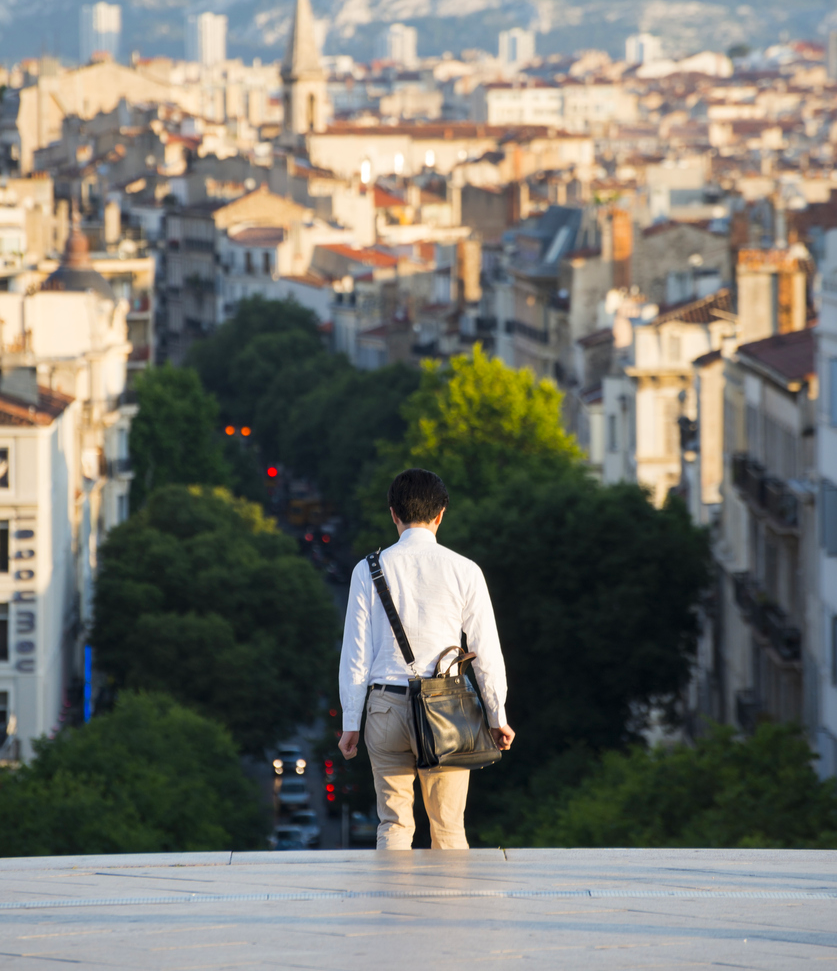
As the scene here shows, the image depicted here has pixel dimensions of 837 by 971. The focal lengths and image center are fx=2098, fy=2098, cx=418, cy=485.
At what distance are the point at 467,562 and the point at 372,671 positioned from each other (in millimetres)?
862

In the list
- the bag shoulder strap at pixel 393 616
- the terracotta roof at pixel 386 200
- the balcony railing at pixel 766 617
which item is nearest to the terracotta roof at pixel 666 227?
the balcony railing at pixel 766 617

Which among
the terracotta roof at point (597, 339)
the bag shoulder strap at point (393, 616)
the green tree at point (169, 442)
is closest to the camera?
the bag shoulder strap at point (393, 616)

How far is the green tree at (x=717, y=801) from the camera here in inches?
1110

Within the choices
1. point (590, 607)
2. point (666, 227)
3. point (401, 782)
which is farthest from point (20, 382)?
point (401, 782)

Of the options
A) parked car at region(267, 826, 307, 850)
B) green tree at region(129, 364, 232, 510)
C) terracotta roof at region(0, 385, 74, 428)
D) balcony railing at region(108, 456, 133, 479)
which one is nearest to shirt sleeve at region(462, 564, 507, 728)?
terracotta roof at region(0, 385, 74, 428)

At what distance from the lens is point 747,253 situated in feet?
164

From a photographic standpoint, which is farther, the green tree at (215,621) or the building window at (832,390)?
the green tree at (215,621)

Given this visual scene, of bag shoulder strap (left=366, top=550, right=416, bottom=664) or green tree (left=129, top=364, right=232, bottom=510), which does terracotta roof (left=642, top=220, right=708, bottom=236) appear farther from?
bag shoulder strap (left=366, top=550, right=416, bottom=664)

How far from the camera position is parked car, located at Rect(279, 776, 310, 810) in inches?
2231

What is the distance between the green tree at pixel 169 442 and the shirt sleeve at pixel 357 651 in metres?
66.8

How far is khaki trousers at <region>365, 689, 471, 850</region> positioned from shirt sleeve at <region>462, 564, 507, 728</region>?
427mm

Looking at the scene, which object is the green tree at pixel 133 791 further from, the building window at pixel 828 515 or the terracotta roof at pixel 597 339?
the terracotta roof at pixel 597 339

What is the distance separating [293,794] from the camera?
5734 cm

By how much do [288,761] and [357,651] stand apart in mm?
50380
